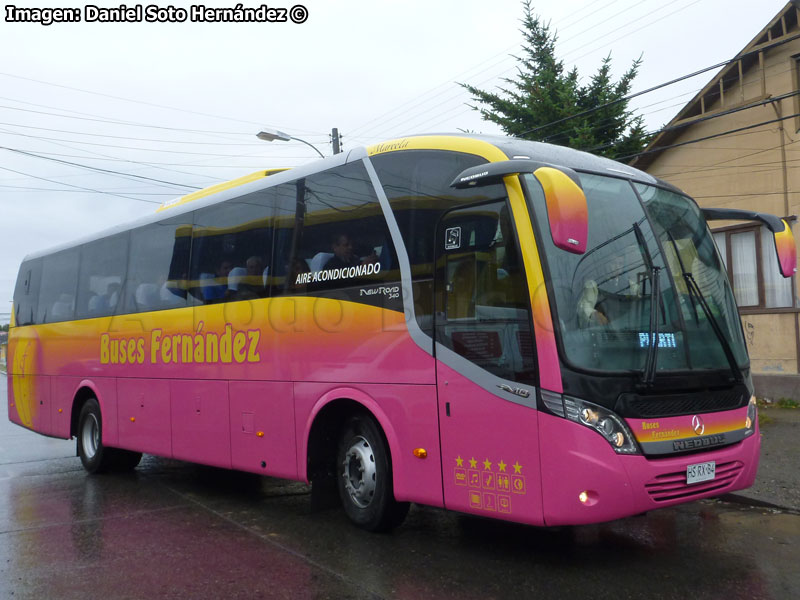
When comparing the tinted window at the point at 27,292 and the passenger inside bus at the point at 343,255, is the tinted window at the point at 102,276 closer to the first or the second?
the tinted window at the point at 27,292

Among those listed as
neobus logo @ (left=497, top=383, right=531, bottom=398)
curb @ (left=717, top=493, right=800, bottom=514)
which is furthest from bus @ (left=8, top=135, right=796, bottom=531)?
curb @ (left=717, top=493, right=800, bottom=514)

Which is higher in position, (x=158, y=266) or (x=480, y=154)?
(x=480, y=154)

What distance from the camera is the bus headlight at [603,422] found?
5.38 meters

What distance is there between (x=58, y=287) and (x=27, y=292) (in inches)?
58.3

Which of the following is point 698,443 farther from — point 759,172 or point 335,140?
point 335,140

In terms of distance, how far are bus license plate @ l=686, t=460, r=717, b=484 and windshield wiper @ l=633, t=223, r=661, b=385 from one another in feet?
2.37

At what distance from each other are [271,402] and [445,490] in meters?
2.57

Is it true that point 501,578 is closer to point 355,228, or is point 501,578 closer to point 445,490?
point 445,490

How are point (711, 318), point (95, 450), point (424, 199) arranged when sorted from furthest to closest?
1. point (95, 450)
2. point (424, 199)
3. point (711, 318)

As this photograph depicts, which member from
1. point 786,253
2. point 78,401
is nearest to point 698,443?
point 786,253

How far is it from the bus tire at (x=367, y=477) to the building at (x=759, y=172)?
1025 cm

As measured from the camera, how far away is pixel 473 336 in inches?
238

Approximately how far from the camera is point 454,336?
618cm

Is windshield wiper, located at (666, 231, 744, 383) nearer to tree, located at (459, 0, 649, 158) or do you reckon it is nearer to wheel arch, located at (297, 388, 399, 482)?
wheel arch, located at (297, 388, 399, 482)
